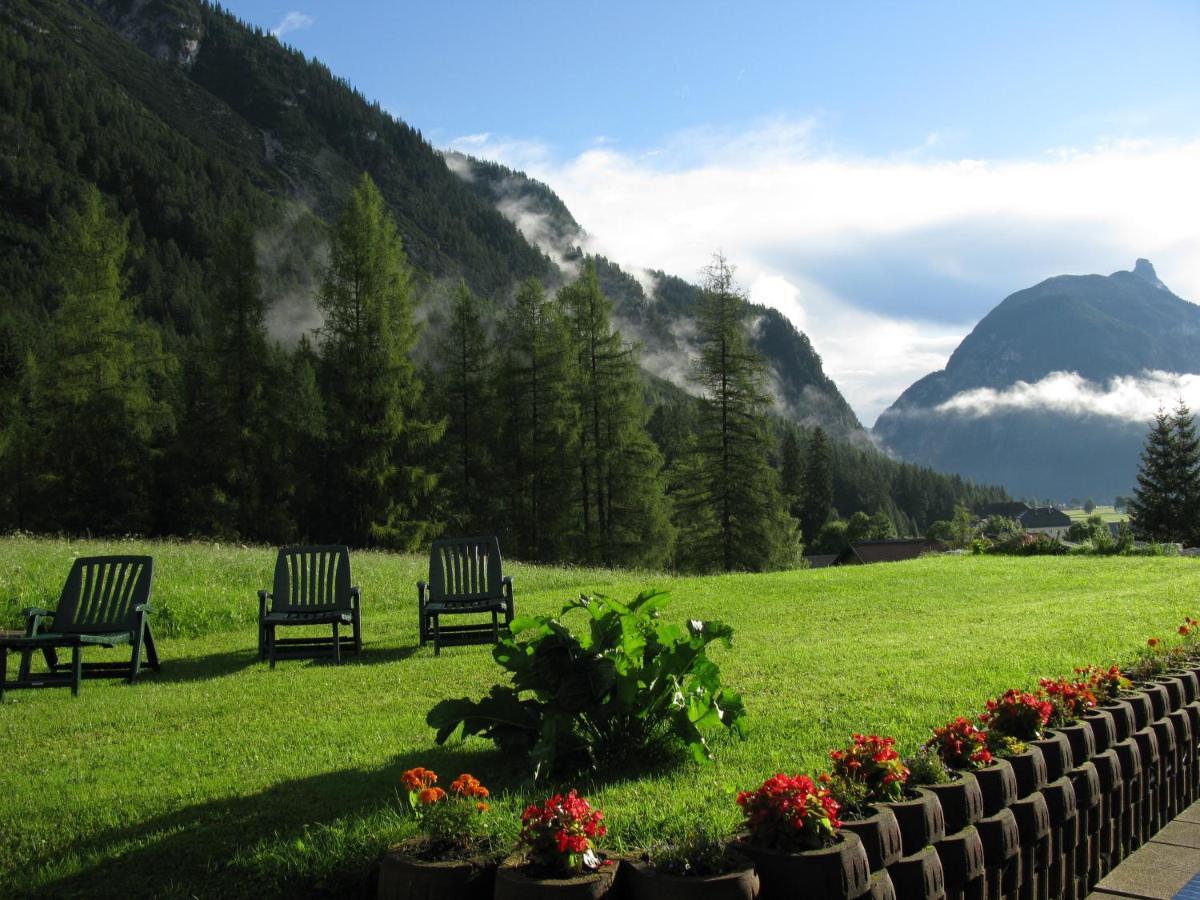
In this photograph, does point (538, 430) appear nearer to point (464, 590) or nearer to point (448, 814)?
point (464, 590)

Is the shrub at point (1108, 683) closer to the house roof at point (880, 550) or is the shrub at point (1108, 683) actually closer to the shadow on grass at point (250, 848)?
the shadow on grass at point (250, 848)

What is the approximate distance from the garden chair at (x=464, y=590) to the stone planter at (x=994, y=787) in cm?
652

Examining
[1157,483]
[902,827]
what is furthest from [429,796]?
[1157,483]

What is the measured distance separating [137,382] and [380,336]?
8580mm

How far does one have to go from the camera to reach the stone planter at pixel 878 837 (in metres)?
2.74

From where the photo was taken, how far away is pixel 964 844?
9.74 feet

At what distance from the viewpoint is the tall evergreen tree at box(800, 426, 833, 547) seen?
320ft

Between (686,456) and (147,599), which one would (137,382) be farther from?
(147,599)

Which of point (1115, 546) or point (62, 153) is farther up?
point (62, 153)

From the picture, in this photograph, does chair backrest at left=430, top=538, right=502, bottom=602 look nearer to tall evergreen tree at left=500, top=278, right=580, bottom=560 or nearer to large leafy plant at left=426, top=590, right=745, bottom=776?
large leafy plant at left=426, top=590, right=745, bottom=776

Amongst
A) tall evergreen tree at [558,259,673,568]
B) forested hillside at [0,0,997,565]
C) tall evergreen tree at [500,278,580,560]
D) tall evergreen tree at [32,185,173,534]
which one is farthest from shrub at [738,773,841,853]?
tall evergreen tree at [500,278,580,560]

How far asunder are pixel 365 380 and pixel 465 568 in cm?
2352

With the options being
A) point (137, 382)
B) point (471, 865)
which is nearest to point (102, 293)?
point (137, 382)

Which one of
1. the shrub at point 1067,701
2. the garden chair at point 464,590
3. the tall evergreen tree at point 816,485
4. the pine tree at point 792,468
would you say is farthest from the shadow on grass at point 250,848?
the tall evergreen tree at point 816,485
